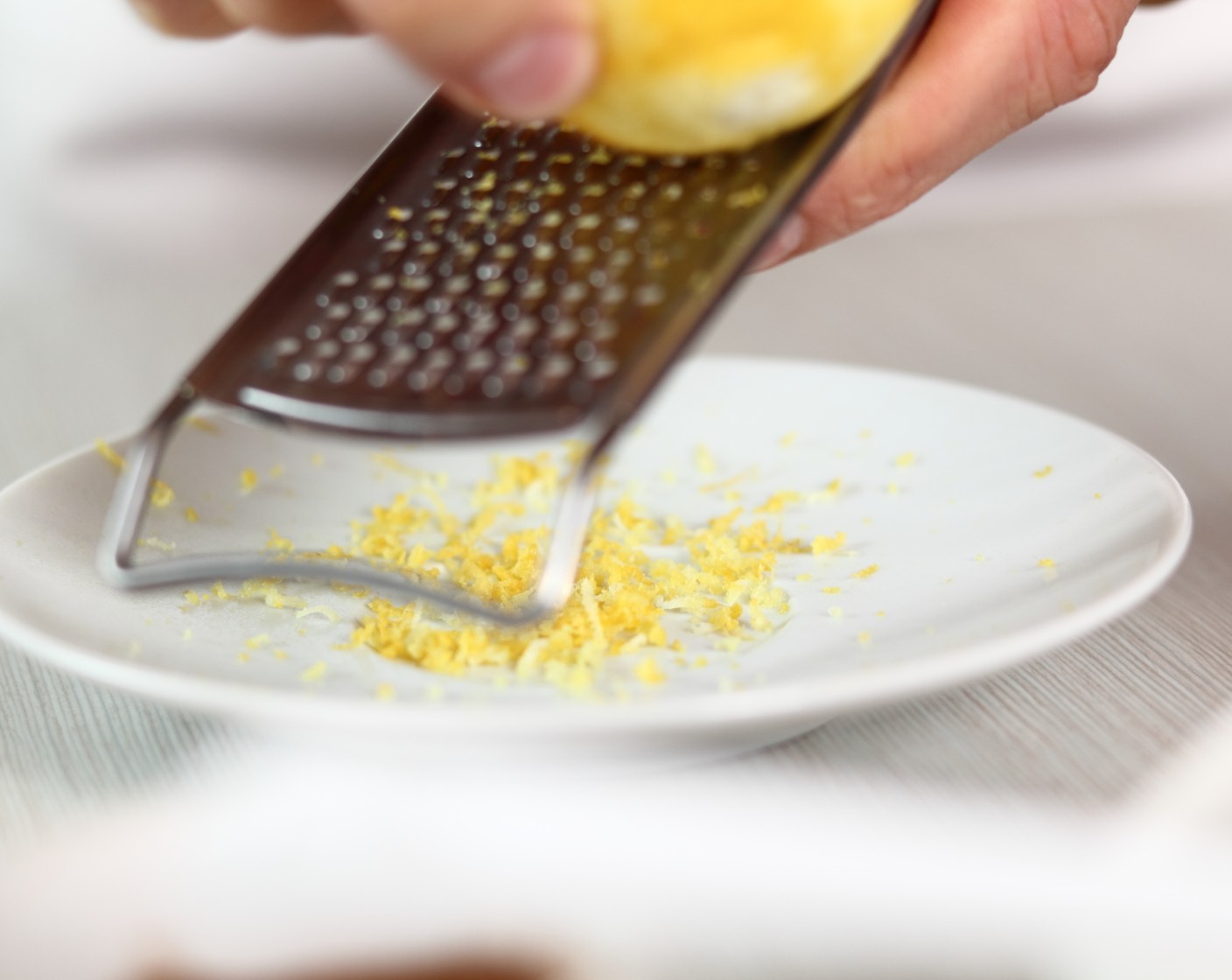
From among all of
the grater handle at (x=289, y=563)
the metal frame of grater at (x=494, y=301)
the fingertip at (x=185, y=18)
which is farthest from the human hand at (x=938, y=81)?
the grater handle at (x=289, y=563)

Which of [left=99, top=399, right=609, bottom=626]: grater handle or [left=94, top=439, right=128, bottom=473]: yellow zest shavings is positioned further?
[left=94, top=439, right=128, bottom=473]: yellow zest shavings

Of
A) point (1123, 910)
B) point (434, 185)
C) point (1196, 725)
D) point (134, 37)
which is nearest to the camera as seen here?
point (1123, 910)

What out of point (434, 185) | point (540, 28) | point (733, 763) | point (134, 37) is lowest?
point (134, 37)

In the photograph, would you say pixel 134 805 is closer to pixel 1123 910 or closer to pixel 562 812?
pixel 562 812

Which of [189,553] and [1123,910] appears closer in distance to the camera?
[1123,910]

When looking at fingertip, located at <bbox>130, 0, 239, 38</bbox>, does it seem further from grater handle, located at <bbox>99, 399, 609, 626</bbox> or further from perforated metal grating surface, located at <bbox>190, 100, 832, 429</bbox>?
grater handle, located at <bbox>99, 399, 609, 626</bbox>

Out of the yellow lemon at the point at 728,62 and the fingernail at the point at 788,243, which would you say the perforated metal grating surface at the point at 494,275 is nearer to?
the yellow lemon at the point at 728,62

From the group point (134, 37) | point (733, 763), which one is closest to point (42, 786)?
point (733, 763)

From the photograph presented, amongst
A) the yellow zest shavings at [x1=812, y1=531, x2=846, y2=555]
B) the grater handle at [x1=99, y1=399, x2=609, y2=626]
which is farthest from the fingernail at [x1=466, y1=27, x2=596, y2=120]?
the yellow zest shavings at [x1=812, y1=531, x2=846, y2=555]
